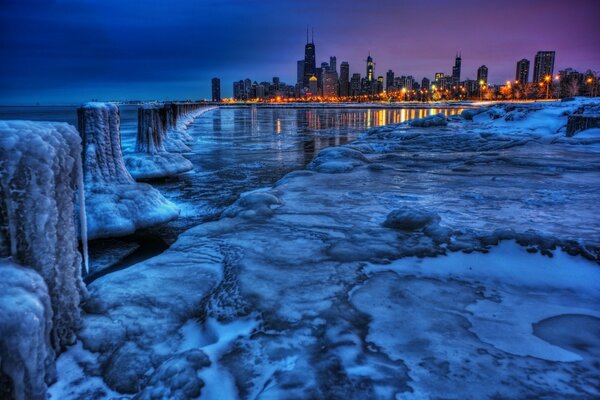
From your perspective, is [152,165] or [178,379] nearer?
[178,379]

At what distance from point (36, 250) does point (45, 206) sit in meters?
0.29

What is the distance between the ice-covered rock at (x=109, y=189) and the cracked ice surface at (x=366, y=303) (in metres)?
1.07

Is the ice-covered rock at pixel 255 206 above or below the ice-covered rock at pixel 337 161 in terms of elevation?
below

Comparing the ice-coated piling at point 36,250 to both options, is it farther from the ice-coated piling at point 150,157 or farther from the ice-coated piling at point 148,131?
the ice-coated piling at point 148,131

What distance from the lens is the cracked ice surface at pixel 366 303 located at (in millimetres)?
2574

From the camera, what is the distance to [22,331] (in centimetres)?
211

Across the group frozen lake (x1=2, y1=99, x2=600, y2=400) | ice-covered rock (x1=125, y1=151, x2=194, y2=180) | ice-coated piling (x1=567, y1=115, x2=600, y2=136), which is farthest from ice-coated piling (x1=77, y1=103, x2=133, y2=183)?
ice-coated piling (x1=567, y1=115, x2=600, y2=136)

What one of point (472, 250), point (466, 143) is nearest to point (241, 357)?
point (472, 250)

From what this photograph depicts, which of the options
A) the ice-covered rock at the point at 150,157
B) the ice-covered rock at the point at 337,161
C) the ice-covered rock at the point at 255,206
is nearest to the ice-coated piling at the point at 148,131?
the ice-covered rock at the point at 150,157

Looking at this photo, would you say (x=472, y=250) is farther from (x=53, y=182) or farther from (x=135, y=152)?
(x=135, y=152)

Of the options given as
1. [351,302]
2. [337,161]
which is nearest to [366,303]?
[351,302]

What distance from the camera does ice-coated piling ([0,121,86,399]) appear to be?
2125 mm

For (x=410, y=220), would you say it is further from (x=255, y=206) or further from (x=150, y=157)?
(x=150, y=157)

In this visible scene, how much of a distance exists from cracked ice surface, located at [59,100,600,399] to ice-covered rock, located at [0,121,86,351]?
385mm
